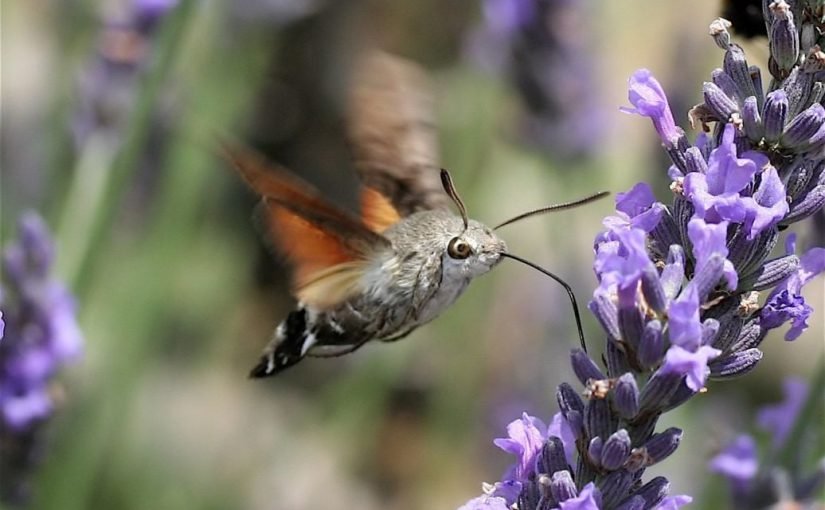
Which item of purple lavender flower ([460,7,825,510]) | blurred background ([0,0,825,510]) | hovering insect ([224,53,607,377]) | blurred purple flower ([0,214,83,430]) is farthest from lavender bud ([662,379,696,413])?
blurred purple flower ([0,214,83,430])

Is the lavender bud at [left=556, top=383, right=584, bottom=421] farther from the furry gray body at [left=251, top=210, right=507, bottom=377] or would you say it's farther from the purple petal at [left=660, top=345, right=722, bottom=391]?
the furry gray body at [left=251, top=210, right=507, bottom=377]

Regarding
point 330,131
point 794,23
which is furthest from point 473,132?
point 794,23

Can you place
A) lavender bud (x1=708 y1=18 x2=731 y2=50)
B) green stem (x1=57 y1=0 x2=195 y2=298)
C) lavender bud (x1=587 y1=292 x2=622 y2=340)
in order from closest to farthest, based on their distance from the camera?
lavender bud (x1=587 y1=292 x2=622 y2=340) → lavender bud (x1=708 y1=18 x2=731 y2=50) → green stem (x1=57 y1=0 x2=195 y2=298)

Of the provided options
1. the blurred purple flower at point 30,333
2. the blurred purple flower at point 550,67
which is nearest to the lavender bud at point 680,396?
the blurred purple flower at point 30,333

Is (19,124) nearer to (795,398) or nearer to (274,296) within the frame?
(274,296)

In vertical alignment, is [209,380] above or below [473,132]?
below

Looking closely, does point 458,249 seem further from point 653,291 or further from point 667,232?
point 653,291
